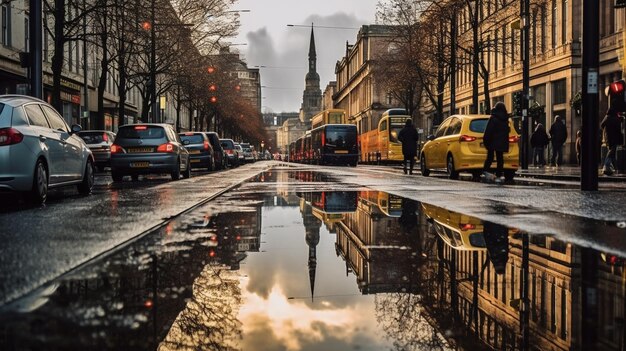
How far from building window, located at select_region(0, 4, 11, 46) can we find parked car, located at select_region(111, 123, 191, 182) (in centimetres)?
1570

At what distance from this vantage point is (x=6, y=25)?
32125 millimetres

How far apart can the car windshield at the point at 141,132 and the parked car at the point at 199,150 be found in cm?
961

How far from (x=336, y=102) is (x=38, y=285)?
6345 inches

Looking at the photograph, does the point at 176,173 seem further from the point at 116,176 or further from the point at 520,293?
the point at 520,293

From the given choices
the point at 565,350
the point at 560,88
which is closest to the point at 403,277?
the point at 565,350

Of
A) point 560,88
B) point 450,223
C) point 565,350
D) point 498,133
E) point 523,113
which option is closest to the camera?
point 565,350

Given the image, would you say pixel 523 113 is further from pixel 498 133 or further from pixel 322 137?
pixel 322 137

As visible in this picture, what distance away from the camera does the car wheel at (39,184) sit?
10.2m

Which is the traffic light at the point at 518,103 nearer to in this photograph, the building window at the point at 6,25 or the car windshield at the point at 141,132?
the car windshield at the point at 141,132

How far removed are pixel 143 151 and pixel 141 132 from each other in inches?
24.1

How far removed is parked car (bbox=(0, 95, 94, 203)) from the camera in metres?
9.75

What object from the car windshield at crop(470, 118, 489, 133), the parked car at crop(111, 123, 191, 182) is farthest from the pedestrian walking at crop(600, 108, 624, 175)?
the parked car at crop(111, 123, 191, 182)

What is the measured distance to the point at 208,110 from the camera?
228 ft

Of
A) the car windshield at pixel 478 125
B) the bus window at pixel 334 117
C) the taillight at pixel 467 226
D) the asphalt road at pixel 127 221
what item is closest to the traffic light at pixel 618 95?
the car windshield at pixel 478 125
